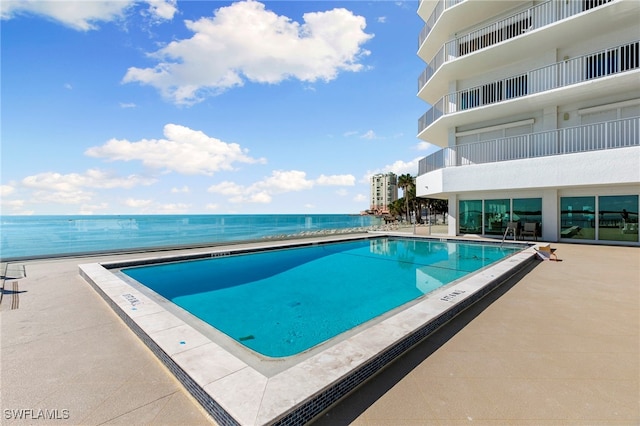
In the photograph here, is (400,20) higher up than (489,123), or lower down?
higher up

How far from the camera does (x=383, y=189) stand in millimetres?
114875

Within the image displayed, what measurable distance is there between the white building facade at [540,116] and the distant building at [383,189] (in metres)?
95.7

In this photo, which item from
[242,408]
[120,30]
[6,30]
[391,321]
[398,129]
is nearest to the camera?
[242,408]

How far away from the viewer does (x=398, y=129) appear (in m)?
20.0

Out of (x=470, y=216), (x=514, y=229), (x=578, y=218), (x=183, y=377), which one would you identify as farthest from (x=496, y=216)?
(x=183, y=377)

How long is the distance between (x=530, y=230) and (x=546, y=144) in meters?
4.23

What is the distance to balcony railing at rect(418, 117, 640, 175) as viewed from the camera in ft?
36.6

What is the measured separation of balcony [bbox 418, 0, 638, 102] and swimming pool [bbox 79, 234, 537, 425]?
1405 cm

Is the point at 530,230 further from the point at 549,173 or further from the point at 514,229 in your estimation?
the point at 549,173

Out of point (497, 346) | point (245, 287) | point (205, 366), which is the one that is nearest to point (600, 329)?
point (497, 346)

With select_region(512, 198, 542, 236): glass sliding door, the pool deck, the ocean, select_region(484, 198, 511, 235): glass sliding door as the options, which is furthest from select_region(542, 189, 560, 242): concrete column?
the ocean

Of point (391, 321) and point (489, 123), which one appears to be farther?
point (489, 123)

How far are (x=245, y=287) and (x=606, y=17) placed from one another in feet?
58.6

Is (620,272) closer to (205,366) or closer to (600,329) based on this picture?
(600,329)
